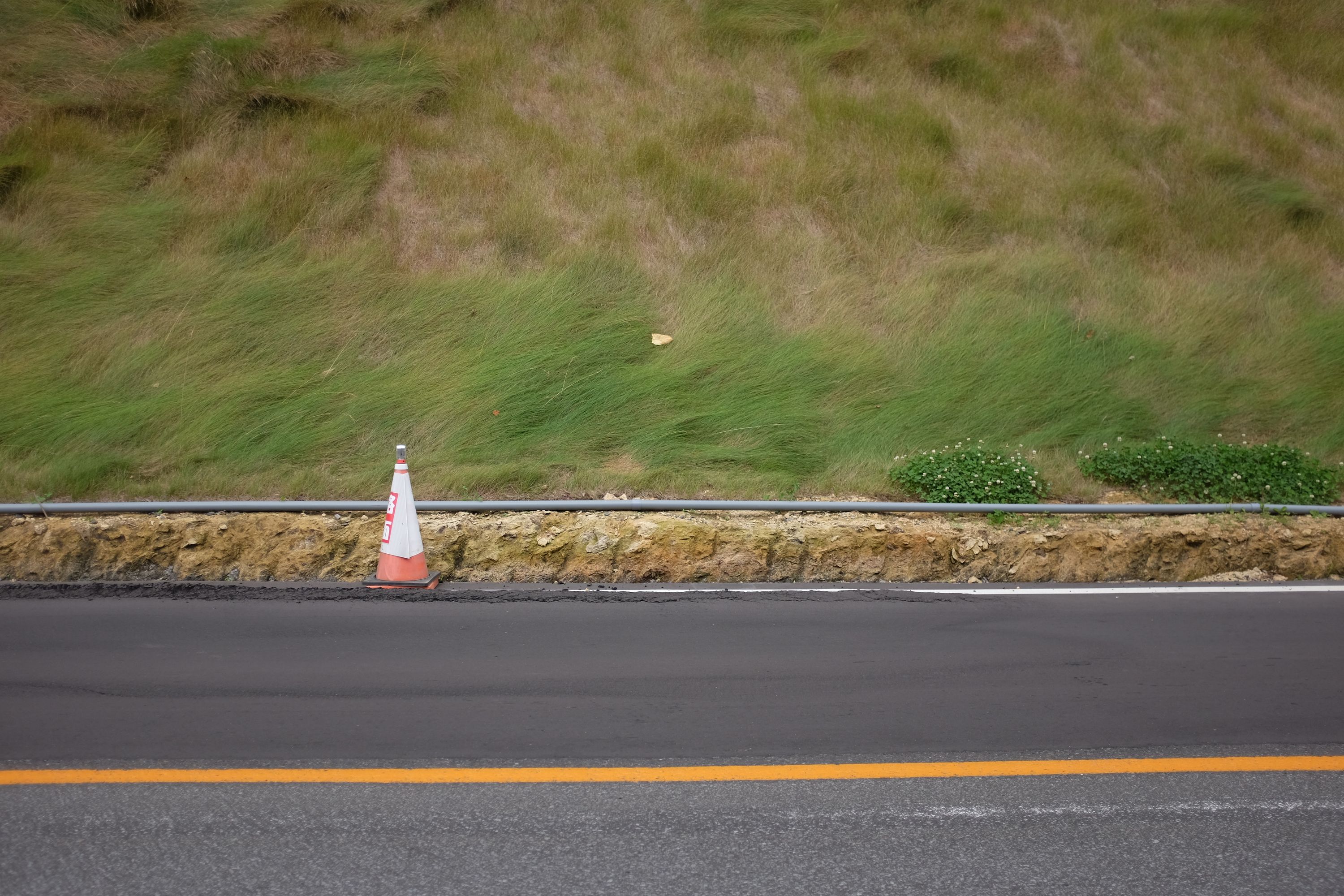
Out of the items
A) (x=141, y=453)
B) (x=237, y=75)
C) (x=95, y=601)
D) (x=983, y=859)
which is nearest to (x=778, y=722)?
(x=983, y=859)

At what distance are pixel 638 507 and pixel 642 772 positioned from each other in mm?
3890

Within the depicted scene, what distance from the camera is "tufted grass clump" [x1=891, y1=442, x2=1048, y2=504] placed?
28.4ft

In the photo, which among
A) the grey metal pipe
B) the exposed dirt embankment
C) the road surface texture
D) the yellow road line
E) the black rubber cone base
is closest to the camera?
the road surface texture

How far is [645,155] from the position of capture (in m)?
13.7

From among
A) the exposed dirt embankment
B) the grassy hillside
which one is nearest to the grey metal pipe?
the exposed dirt embankment

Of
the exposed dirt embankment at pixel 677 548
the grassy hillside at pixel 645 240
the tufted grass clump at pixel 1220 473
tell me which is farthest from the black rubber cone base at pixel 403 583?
the tufted grass clump at pixel 1220 473

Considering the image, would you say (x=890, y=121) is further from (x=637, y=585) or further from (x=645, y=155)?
(x=637, y=585)

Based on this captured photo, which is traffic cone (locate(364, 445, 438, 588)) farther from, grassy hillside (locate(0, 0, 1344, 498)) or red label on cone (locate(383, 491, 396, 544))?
grassy hillside (locate(0, 0, 1344, 498))

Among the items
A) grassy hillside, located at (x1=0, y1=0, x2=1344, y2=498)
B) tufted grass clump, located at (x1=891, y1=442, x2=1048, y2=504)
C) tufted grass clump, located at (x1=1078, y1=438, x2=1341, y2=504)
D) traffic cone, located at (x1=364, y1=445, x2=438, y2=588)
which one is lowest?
tufted grass clump, located at (x1=1078, y1=438, x2=1341, y2=504)

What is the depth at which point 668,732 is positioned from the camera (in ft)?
14.9

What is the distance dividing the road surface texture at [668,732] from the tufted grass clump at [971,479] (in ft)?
6.14

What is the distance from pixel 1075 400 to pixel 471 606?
23.1 feet

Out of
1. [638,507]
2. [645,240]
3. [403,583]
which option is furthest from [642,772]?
[645,240]

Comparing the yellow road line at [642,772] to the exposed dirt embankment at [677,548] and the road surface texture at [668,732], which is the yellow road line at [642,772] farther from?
the exposed dirt embankment at [677,548]
